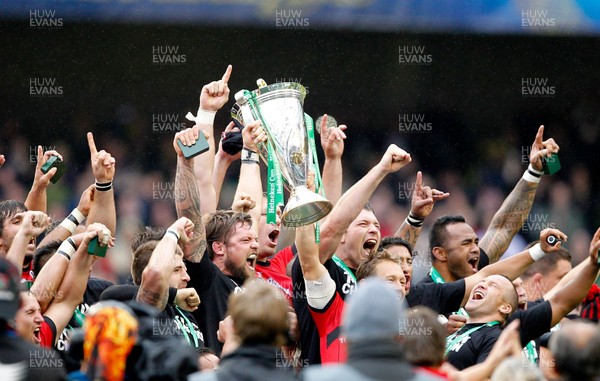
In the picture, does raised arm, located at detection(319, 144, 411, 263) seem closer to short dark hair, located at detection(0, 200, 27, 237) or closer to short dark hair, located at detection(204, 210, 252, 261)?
short dark hair, located at detection(204, 210, 252, 261)

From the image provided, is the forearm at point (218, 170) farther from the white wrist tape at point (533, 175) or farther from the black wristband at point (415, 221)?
the white wrist tape at point (533, 175)

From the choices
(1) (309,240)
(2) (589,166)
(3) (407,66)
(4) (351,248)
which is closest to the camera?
(1) (309,240)

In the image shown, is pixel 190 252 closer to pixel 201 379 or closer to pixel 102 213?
pixel 102 213

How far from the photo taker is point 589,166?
10.5 m

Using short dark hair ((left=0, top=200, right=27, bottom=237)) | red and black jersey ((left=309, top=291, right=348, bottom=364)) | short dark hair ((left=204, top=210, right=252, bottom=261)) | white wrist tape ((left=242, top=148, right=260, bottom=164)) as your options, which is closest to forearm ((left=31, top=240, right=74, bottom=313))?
short dark hair ((left=0, top=200, right=27, bottom=237))

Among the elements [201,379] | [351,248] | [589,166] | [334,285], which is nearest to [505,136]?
[589,166]

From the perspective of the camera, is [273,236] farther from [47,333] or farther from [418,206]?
[47,333]

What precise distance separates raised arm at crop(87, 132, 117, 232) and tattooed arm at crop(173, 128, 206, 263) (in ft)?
1.69

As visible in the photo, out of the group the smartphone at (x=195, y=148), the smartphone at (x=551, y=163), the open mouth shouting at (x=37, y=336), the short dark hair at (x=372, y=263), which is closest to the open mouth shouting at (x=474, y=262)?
the smartphone at (x=551, y=163)

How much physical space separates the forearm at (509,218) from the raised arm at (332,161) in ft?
3.82

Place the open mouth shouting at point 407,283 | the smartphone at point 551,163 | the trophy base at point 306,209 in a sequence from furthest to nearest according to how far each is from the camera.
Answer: the smartphone at point 551,163
the open mouth shouting at point 407,283
the trophy base at point 306,209

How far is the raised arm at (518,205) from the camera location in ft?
22.6

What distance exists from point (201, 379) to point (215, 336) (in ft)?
7.03

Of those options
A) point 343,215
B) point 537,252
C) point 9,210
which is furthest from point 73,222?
point 537,252
